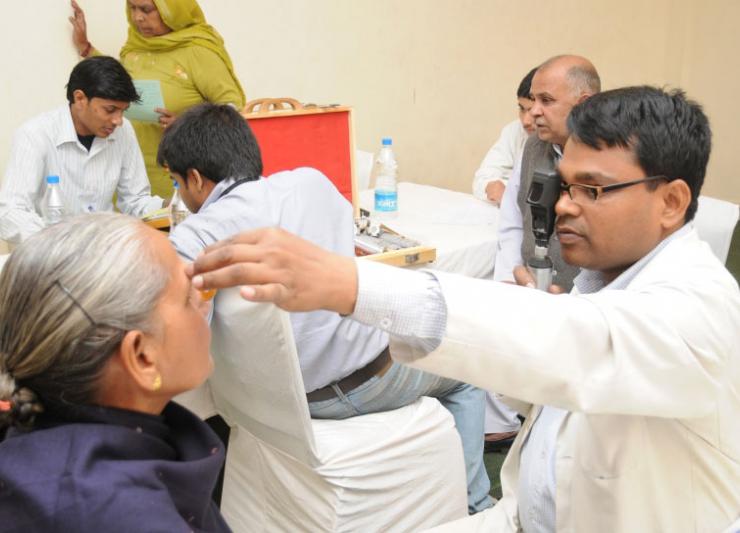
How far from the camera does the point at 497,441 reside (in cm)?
261

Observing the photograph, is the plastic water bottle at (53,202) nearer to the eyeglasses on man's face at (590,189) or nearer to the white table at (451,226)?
the white table at (451,226)

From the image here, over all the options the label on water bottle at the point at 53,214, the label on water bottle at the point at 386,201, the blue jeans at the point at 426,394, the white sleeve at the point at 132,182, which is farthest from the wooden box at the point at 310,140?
the blue jeans at the point at 426,394

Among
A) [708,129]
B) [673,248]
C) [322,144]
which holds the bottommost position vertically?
[322,144]

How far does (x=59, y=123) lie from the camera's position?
2740 millimetres

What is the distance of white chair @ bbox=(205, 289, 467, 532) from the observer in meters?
1.53

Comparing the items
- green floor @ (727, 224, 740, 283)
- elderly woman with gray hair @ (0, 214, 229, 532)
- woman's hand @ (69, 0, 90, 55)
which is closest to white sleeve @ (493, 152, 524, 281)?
elderly woman with gray hair @ (0, 214, 229, 532)

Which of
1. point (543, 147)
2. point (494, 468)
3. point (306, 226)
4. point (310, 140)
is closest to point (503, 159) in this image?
point (543, 147)

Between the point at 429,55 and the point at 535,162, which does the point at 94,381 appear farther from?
the point at 429,55

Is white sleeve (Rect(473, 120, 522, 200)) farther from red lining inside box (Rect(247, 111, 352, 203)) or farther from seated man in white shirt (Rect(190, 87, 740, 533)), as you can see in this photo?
seated man in white shirt (Rect(190, 87, 740, 533))

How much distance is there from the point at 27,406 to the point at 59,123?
208 centimetres

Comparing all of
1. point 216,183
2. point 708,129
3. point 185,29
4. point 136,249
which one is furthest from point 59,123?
point 708,129

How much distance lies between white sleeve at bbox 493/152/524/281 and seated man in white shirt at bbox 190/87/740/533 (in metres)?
1.28

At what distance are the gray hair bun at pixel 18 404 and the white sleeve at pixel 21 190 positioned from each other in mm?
1663

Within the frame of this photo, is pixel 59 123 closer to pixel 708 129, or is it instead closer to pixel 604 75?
pixel 708 129
